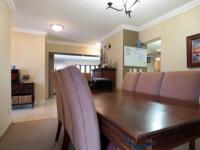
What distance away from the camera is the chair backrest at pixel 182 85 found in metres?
1.39

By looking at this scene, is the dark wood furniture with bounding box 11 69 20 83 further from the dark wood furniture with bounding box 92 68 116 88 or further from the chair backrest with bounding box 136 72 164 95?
the chair backrest with bounding box 136 72 164 95

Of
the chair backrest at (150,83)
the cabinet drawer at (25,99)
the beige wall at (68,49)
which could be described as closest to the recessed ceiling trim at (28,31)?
the beige wall at (68,49)

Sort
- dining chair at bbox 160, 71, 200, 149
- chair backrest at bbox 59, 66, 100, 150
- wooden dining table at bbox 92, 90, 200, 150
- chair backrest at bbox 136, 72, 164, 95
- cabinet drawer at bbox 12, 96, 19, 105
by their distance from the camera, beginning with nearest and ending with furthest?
wooden dining table at bbox 92, 90, 200, 150 → chair backrest at bbox 59, 66, 100, 150 → dining chair at bbox 160, 71, 200, 149 → chair backrest at bbox 136, 72, 164, 95 → cabinet drawer at bbox 12, 96, 19, 105

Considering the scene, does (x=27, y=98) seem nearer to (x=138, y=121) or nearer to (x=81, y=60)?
(x=138, y=121)

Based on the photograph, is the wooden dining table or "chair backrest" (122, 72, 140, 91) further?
"chair backrest" (122, 72, 140, 91)

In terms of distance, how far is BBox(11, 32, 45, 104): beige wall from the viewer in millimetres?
4043

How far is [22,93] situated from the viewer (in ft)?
12.7

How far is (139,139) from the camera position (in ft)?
1.92

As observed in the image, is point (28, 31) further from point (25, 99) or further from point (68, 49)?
point (25, 99)

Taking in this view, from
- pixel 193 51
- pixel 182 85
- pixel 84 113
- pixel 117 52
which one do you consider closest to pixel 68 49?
pixel 117 52

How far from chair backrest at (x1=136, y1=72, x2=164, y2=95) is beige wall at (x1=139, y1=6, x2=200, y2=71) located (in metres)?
1.33

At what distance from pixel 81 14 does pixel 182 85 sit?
2626mm

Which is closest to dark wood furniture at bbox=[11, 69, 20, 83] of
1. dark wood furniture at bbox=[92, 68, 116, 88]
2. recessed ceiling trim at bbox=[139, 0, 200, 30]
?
dark wood furniture at bbox=[92, 68, 116, 88]

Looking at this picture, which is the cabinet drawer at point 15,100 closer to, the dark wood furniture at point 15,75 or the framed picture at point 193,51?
the dark wood furniture at point 15,75
